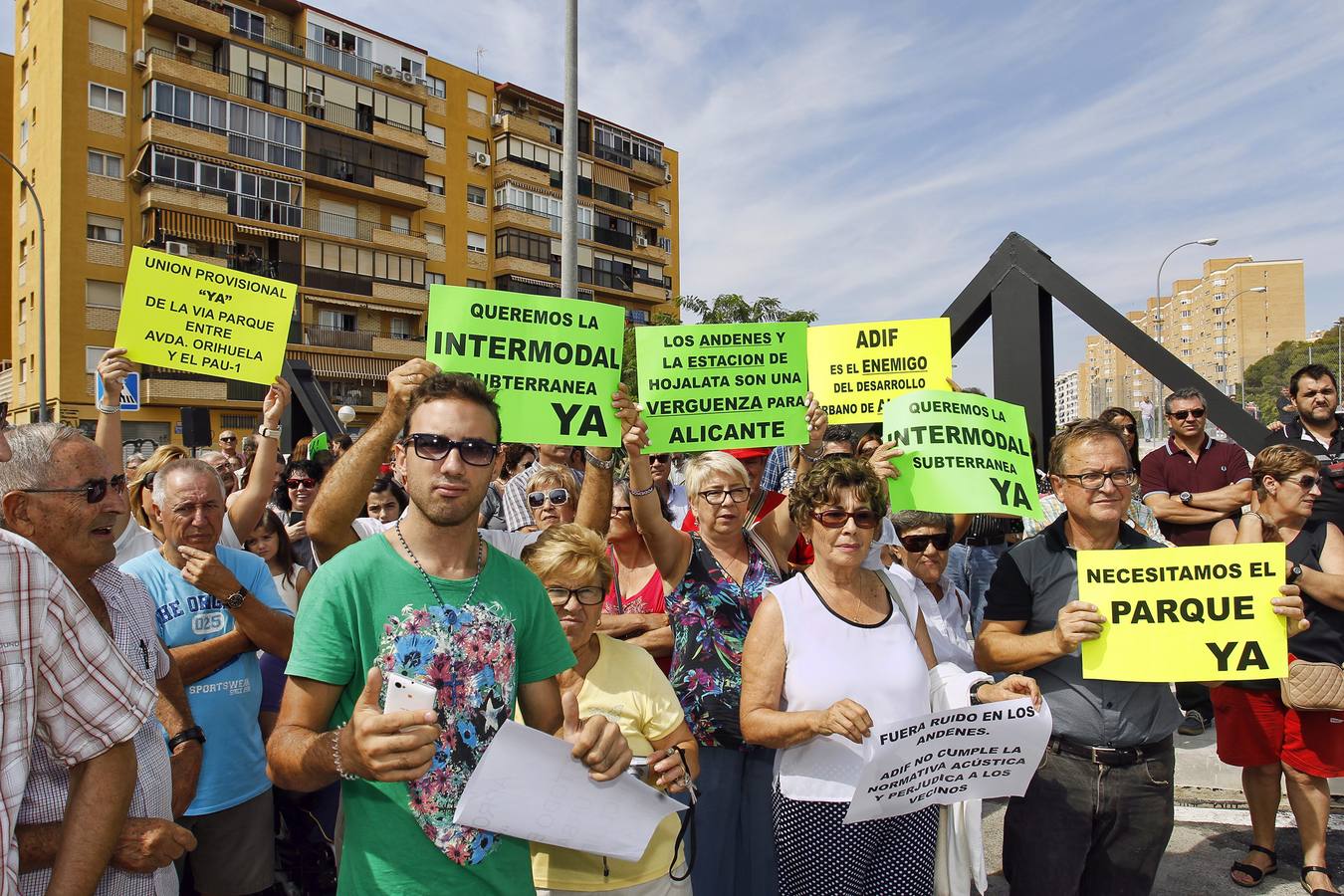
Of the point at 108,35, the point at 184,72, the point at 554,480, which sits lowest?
the point at 554,480

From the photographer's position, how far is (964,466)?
3852 mm

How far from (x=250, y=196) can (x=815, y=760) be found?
40645 mm

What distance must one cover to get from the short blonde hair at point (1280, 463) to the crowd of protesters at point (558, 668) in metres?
0.02

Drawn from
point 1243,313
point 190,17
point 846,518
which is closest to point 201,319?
point 846,518

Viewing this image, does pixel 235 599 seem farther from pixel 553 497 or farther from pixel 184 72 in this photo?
pixel 184 72

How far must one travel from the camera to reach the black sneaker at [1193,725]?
612 cm

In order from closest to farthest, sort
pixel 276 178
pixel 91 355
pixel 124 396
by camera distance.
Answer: pixel 124 396
pixel 91 355
pixel 276 178

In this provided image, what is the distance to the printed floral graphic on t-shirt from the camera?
2.02 metres

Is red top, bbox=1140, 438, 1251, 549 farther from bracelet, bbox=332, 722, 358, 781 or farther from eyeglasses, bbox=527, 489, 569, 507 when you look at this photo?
bracelet, bbox=332, 722, 358, 781

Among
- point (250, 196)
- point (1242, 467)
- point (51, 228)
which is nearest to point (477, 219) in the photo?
point (250, 196)

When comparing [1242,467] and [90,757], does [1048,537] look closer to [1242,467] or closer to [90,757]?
[90,757]

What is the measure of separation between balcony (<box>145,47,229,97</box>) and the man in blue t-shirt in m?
38.5

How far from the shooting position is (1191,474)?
6188 mm

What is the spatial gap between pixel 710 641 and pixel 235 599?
1.79 metres
